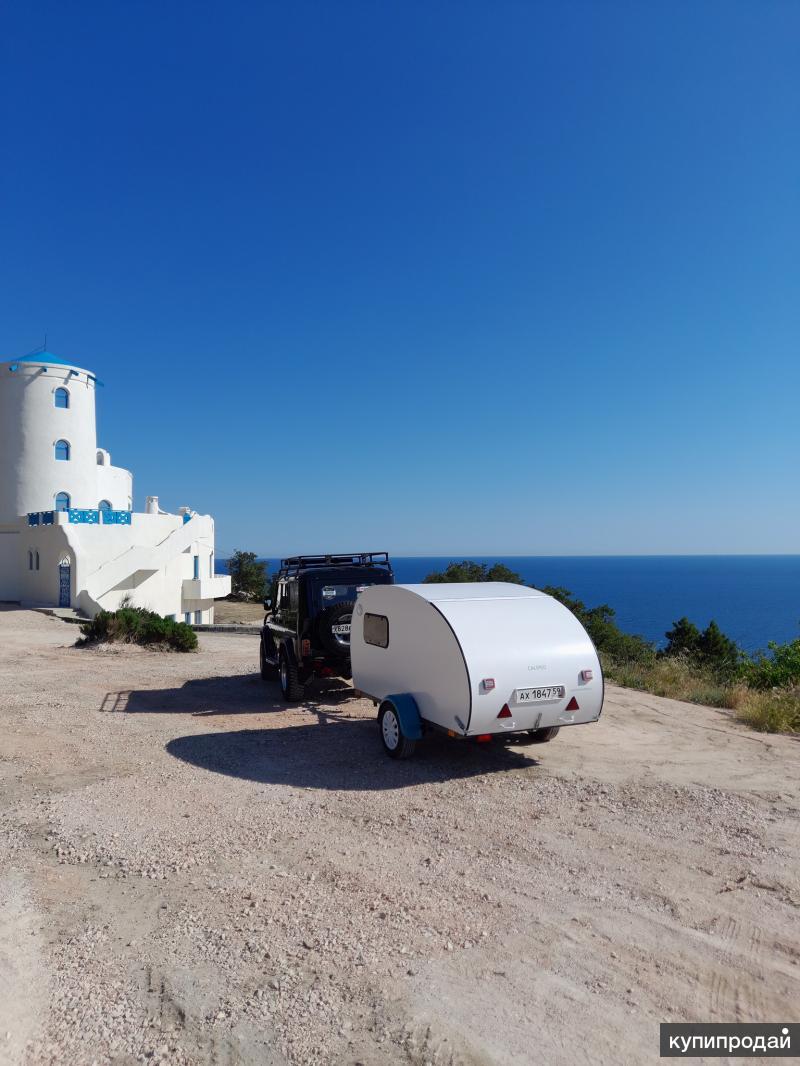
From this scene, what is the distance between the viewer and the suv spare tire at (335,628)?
36.4 feet

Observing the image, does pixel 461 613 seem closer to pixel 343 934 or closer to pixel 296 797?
pixel 296 797

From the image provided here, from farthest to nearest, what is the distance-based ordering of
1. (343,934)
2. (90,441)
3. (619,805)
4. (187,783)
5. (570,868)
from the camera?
(90,441) → (187,783) → (619,805) → (570,868) → (343,934)

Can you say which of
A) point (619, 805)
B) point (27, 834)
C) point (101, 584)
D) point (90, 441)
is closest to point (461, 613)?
point (619, 805)

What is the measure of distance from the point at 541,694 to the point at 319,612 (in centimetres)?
468

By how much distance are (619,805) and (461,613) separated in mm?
2559

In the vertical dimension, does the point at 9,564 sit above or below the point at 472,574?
above

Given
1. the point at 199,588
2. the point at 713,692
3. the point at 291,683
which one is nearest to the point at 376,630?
the point at 291,683

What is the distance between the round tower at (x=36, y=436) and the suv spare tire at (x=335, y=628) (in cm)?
2831

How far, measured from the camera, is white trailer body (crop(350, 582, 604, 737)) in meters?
7.43

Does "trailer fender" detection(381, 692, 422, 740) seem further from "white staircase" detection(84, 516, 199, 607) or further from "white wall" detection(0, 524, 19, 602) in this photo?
"white wall" detection(0, 524, 19, 602)

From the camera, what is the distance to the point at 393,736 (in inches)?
332

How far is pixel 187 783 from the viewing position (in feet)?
25.1

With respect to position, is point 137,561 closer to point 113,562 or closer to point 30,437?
point 113,562

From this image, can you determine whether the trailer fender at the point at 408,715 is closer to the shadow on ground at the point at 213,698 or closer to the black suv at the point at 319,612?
the black suv at the point at 319,612
